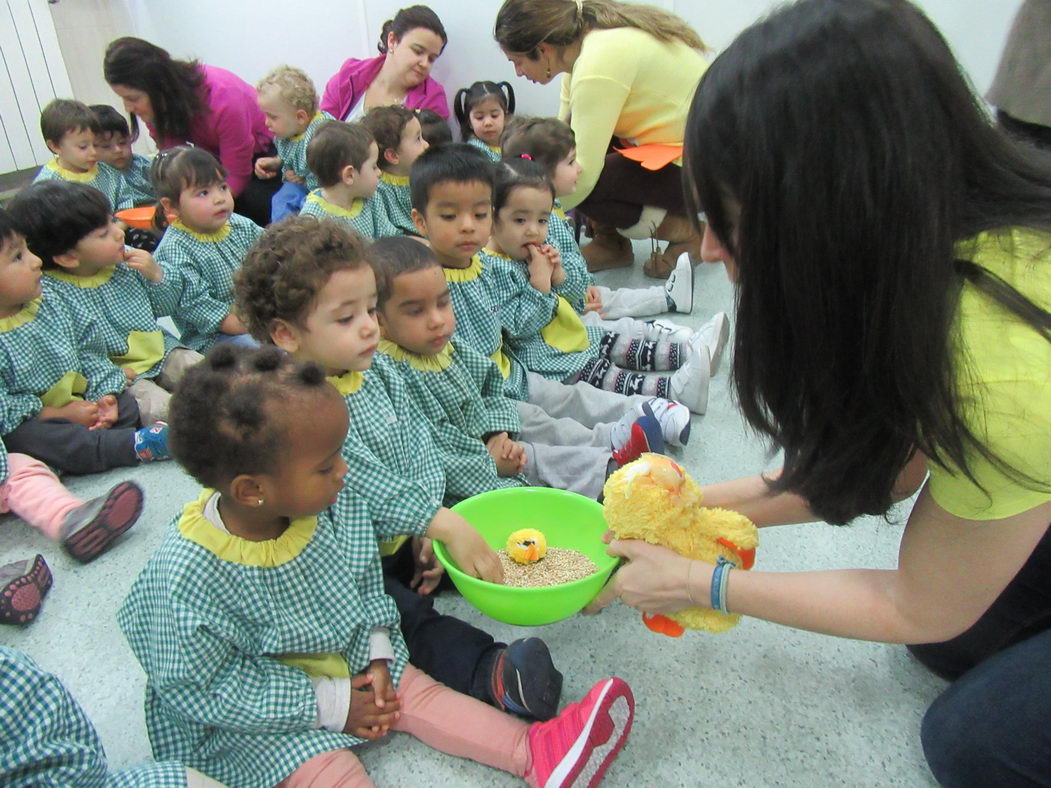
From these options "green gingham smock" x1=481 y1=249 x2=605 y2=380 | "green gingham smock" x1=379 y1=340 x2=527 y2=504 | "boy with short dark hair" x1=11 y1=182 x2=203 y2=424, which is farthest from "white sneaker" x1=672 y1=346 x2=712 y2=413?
"boy with short dark hair" x1=11 y1=182 x2=203 y2=424

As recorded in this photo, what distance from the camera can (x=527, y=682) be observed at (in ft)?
3.30

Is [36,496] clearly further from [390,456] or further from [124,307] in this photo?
[390,456]

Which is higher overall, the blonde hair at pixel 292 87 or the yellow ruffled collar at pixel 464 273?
the blonde hair at pixel 292 87

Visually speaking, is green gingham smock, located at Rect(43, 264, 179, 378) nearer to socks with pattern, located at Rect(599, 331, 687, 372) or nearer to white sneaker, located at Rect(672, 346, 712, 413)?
socks with pattern, located at Rect(599, 331, 687, 372)

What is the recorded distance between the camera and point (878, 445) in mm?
726

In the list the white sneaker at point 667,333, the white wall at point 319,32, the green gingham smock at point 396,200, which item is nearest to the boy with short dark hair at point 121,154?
the green gingham smock at point 396,200

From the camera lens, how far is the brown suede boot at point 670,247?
2.77 m

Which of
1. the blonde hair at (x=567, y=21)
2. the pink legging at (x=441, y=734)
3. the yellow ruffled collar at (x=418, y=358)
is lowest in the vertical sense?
the pink legging at (x=441, y=734)

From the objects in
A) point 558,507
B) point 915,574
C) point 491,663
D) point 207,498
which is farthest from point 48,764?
point 915,574

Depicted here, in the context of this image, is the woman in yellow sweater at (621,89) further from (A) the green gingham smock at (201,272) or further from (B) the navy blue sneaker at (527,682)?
(B) the navy blue sneaker at (527,682)

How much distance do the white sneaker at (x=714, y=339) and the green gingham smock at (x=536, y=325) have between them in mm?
309

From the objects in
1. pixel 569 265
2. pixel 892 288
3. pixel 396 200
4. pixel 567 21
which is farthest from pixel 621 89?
pixel 892 288

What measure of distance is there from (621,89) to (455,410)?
1546 millimetres

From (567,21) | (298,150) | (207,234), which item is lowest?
(207,234)
